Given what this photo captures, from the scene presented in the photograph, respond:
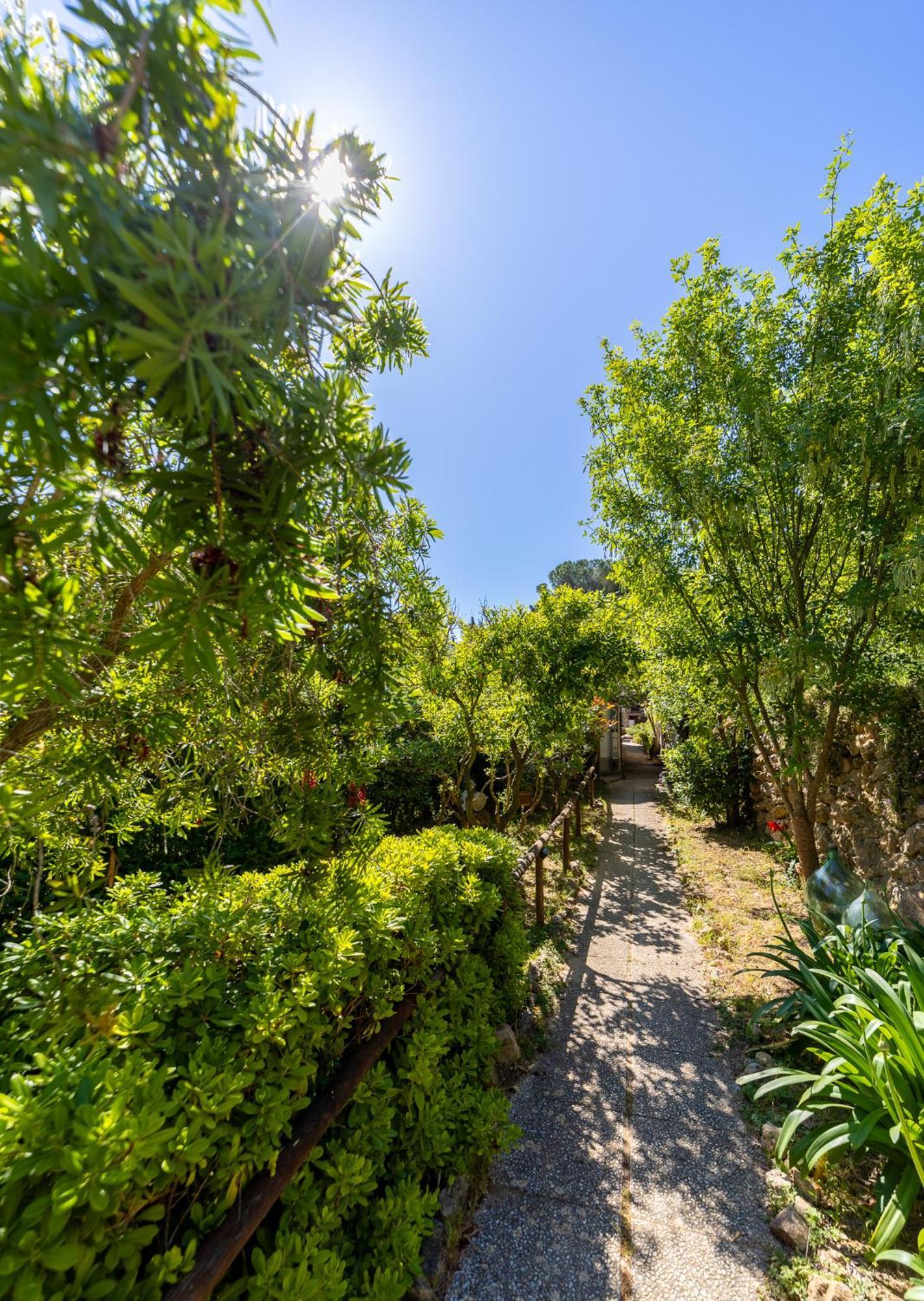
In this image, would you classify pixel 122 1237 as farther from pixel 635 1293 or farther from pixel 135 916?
pixel 635 1293

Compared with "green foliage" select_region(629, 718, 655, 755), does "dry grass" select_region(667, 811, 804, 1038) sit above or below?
below

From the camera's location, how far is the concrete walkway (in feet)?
6.63

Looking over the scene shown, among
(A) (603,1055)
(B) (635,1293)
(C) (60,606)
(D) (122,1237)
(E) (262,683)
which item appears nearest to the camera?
(C) (60,606)

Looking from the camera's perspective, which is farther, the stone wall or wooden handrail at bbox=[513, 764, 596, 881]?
the stone wall

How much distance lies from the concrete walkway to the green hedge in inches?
14.2

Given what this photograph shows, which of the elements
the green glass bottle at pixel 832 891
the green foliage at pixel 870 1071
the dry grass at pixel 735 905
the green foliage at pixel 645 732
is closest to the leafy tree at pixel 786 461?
the green glass bottle at pixel 832 891

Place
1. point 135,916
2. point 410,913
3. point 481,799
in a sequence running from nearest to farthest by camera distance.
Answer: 1. point 135,916
2. point 410,913
3. point 481,799

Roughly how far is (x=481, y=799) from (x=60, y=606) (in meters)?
7.33

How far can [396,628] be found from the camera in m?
1.09

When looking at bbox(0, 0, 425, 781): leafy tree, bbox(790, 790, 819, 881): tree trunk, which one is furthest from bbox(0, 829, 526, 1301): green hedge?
bbox(790, 790, 819, 881): tree trunk

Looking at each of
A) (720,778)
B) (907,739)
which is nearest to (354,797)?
(907,739)

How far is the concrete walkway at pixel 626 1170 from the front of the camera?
2021 mm

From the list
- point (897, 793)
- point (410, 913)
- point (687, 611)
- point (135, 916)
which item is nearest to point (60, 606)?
point (135, 916)

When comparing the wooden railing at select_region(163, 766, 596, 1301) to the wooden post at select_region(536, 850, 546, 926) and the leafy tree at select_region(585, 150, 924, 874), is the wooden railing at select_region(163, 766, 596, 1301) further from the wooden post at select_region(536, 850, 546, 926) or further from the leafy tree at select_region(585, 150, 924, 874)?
the leafy tree at select_region(585, 150, 924, 874)
